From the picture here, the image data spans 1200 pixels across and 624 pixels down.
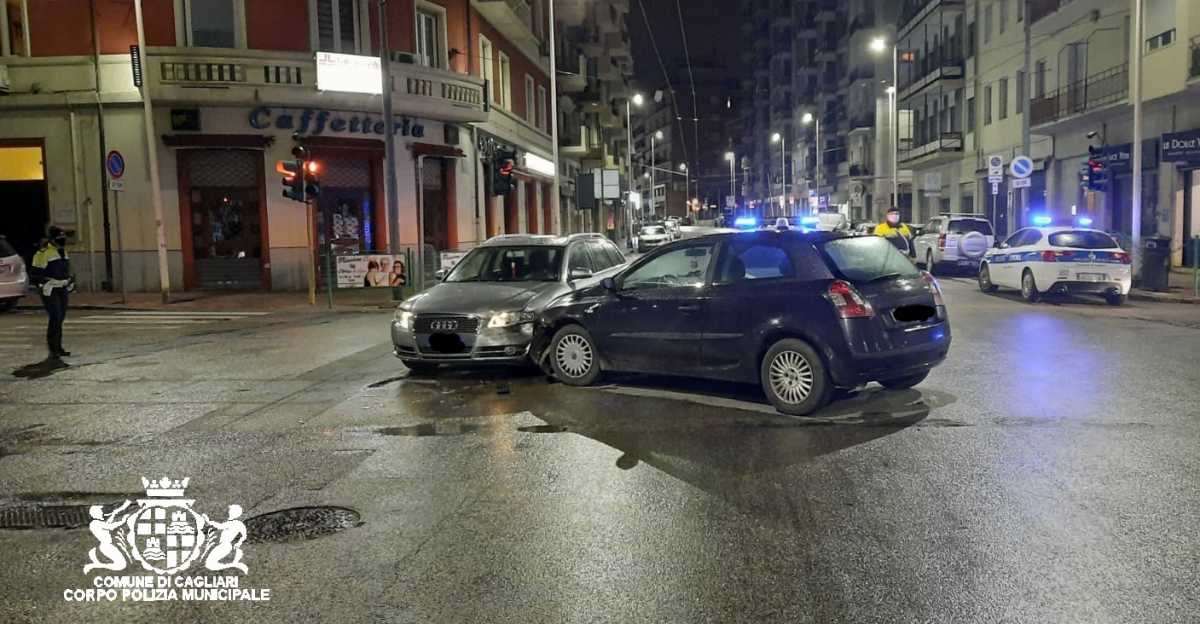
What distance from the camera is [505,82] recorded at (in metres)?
35.0

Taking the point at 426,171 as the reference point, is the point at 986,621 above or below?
below

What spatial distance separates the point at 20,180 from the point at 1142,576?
27.0m

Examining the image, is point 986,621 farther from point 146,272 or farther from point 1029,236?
point 146,272

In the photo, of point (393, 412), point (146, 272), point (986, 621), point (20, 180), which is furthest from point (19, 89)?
point (986, 621)

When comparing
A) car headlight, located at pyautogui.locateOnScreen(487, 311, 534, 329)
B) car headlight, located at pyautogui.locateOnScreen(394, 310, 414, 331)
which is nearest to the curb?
car headlight, located at pyautogui.locateOnScreen(487, 311, 534, 329)

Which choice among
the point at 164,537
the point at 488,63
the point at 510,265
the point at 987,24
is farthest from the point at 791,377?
the point at 987,24

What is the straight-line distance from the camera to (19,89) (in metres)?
23.6

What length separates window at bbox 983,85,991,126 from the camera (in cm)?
3984

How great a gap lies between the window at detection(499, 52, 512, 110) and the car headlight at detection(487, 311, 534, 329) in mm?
24987

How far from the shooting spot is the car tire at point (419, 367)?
35.3 feet

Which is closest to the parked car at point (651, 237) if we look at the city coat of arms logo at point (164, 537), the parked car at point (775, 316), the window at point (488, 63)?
the window at point (488, 63)

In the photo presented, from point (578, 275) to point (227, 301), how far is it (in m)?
13.5

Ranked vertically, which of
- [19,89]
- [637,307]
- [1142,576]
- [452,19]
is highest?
[452,19]

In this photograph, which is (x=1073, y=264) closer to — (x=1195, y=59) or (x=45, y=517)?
(x=1195, y=59)
